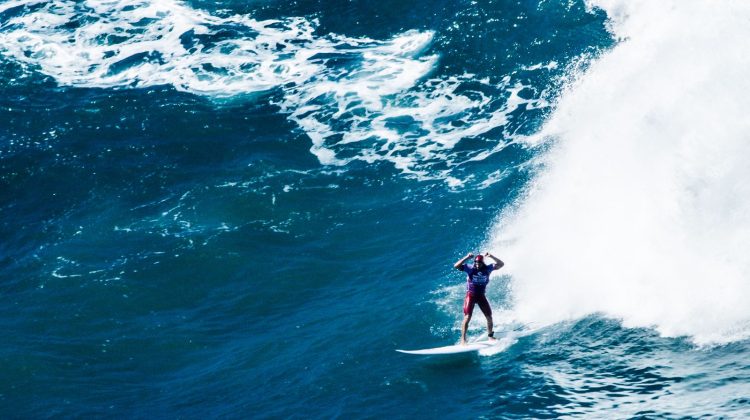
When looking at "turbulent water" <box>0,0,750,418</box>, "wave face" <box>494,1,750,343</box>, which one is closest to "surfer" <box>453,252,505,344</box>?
"turbulent water" <box>0,0,750,418</box>

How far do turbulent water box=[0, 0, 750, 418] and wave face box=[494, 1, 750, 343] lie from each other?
8 cm

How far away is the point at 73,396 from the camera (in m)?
23.0

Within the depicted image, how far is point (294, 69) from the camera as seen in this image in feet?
126

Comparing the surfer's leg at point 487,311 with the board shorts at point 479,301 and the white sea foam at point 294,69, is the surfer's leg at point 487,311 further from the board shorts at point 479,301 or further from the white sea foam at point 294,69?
the white sea foam at point 294,69

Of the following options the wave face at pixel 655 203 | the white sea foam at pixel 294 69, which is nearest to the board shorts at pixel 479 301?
the wave face at pixel 655 203

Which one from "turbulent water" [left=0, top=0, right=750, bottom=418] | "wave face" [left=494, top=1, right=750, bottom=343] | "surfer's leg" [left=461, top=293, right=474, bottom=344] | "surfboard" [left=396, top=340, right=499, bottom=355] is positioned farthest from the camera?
"surfer's leg" [left=461, top=293, right=474, bottom=344]

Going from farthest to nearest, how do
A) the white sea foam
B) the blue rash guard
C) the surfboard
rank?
1. the white sea foam
2. the blue rash guard
3. the surfboard

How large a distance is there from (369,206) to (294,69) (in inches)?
395

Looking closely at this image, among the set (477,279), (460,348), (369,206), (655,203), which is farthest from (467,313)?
(369,206)

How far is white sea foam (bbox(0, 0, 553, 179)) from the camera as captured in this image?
34.6 m

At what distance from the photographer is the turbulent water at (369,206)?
20844mm

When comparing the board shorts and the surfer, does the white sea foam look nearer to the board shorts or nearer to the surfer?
the surfer

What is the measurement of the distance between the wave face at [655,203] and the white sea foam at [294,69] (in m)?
4.48

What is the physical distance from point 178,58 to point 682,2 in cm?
2195
